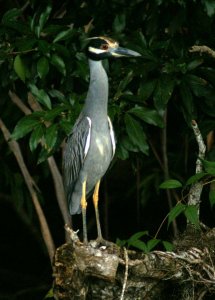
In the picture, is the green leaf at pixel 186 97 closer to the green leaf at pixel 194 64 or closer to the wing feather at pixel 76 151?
the green leaf at pixel 194 64

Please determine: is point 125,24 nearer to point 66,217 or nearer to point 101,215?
point 66,217

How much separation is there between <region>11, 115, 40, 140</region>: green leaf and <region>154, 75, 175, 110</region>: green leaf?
618mm

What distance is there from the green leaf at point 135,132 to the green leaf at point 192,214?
3.15 feet

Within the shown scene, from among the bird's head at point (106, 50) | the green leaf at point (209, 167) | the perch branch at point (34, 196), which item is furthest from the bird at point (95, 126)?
the perch branch at point (34, 196)

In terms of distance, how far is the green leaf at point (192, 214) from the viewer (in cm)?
367

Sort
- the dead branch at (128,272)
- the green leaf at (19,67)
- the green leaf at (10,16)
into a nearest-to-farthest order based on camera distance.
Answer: the dead branch at (128,272) → the green leaf at (19,67) → the green leaf at (10,16)

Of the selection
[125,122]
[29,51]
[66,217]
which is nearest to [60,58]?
[29,51]

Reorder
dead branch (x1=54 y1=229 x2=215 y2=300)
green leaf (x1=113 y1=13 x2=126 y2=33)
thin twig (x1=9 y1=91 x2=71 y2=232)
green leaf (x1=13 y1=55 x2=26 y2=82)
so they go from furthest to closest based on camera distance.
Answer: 1. thin twig (x1=9 y1=91 x2=71 y2=232)
2. green leaf (x1=113 y1=13 x2=126 y2=33)
3. green leaf (x1=13 y1=55 x2=26 y2=82)
4. dead branch (x1=54 y1=229 x2=215 y2=300)

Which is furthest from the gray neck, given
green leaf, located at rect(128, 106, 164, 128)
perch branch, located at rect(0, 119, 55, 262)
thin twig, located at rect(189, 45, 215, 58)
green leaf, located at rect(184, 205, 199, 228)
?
perch branch, located at rect(0, 119, 55, 262)

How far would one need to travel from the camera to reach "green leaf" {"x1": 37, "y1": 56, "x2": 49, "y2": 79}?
4629mm

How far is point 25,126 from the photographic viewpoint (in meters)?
4.61

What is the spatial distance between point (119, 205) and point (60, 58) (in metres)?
2.79

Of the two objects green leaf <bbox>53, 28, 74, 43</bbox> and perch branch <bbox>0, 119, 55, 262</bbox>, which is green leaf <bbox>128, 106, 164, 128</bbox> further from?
perch branch <bbox>0, 119, 55, 262</bbox>

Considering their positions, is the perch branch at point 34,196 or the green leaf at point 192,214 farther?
the perch branch at point 34,196
